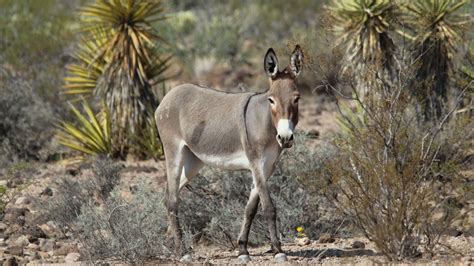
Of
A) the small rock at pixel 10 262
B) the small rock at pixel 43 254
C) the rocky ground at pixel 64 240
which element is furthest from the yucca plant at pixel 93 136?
the small rock at pixel 10 262

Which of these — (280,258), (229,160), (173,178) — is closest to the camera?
(280,258)

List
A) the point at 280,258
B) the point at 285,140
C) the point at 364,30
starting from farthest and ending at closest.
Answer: the point at 364,30 → the point at 280,258 → the point at 285,140

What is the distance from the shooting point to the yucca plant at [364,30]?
15.8m

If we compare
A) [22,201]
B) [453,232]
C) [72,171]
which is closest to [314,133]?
[72,171]

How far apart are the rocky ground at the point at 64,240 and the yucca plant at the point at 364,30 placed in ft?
6.27

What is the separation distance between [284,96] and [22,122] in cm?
1015

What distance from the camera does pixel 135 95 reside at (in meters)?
18.2

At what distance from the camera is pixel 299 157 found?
1455 cm

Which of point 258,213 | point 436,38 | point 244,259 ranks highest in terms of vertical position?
point 436,38

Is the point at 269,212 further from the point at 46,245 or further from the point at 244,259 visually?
the point at 46,245

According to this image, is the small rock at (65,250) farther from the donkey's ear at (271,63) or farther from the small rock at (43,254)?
the donkey's ear at (271,63)

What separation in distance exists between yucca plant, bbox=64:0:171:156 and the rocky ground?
80 centimetres

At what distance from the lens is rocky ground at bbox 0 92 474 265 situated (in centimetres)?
1080

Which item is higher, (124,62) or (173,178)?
(124,62)
